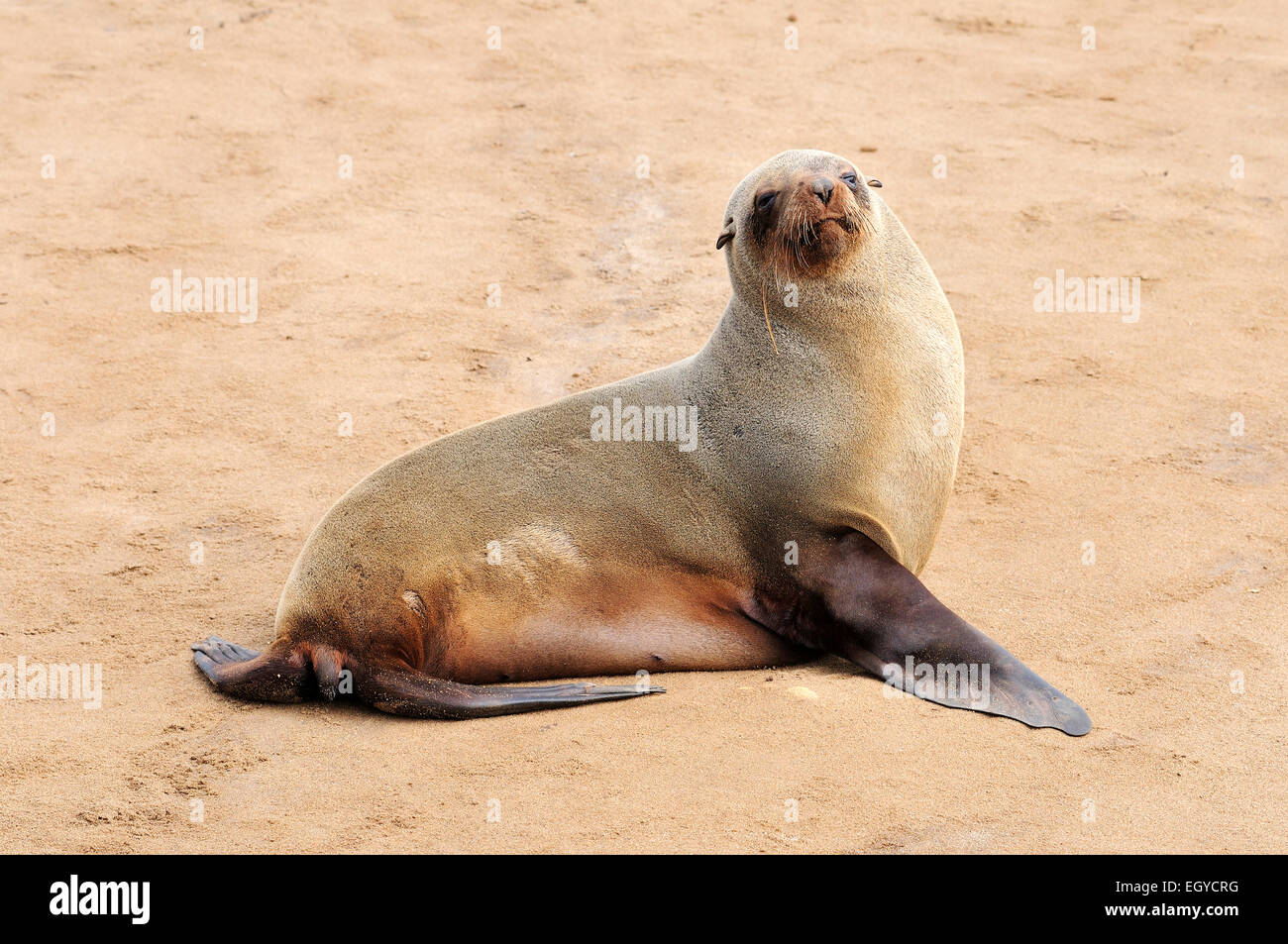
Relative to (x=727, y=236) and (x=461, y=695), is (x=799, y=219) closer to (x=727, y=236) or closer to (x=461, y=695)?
(x=727, y=236)

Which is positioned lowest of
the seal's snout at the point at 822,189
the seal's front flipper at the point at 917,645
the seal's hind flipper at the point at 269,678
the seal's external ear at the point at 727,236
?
the seal's hind flipper at the point at 269,678

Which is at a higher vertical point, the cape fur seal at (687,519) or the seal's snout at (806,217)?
the seal's snout at (806,217)

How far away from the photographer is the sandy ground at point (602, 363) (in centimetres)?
439

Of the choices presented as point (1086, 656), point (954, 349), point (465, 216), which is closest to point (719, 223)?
point (465, 216)

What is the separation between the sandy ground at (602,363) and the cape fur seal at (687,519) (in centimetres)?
22

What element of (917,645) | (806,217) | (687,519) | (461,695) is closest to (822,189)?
(806,217)

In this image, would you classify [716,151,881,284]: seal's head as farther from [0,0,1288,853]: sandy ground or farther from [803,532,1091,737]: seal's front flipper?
[0,0,1288,853]: sandy ground

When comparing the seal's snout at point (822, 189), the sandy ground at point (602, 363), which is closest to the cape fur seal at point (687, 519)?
the seal's snout at point (822, 189)

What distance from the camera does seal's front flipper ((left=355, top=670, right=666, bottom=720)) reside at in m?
4.91

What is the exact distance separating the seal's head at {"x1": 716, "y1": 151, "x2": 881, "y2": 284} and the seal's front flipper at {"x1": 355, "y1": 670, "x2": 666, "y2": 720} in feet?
4.95

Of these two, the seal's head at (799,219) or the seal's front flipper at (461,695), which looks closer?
the seal's front flipper at (461,695)

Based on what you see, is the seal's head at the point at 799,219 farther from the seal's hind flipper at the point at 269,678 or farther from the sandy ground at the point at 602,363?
the seal's hind flipper at the point at 269,678

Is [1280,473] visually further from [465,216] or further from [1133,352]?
[465,216]

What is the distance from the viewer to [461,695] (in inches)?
196
